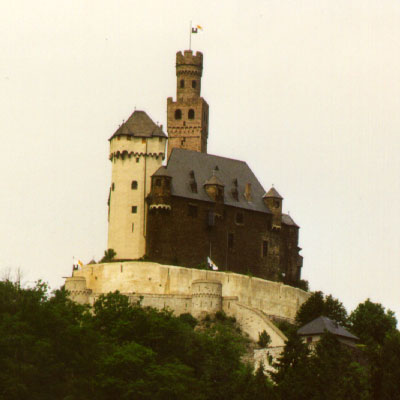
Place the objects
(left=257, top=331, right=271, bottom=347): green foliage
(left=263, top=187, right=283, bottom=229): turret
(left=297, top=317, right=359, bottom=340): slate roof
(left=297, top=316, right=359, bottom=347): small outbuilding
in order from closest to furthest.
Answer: (left=297, top=316, right=359, bottom=347): small outbuilding
(left=297, top=317, right=359, bottom=340): slate roof
(left=257, top=331, right=271, bottom=347): green foliage
(left=263, top=187, right=283, bottom=229): turret

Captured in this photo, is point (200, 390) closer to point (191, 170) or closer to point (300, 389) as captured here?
point (300, 389)

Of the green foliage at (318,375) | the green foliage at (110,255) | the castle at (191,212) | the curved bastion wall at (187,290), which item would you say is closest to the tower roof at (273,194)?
the castle at (191,212)

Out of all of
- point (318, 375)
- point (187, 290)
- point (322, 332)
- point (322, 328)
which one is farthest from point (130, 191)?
point (318, 375)

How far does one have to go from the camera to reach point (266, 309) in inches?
4658

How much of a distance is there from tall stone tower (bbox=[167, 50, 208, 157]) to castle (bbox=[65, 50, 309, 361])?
576 centimetres

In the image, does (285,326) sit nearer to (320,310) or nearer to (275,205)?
(320,310)

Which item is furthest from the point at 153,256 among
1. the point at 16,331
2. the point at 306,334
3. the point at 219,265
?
the point at 16,331

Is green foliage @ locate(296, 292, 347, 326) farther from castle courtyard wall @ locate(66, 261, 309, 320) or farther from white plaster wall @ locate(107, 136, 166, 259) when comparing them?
white plaster wall @ locate(107, 136, 166, 259)

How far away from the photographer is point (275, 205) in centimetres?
12562

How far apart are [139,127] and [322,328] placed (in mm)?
25182

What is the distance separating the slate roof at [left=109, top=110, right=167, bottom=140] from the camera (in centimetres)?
12175

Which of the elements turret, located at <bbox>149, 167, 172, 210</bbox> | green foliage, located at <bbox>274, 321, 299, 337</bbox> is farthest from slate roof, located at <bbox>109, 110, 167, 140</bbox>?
green foliage, located at <bbox>274, 321, 299, 337</bbox>

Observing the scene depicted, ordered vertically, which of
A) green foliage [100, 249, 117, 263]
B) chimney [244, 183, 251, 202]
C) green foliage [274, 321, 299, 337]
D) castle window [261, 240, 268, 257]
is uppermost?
chimney [244, 183, 251, 202]

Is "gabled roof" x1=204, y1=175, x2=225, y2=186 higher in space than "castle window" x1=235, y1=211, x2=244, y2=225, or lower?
higher
